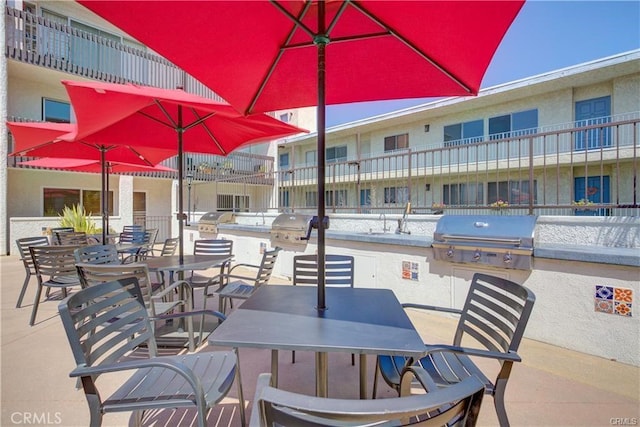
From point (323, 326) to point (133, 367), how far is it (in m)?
0.89

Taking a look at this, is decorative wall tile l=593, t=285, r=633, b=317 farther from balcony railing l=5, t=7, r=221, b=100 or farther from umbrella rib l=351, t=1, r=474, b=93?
balcony railing l=5, t=7, r=221, b=100

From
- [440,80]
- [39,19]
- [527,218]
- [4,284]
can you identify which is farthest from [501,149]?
[39,19]

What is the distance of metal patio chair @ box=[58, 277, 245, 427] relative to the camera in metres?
1.50

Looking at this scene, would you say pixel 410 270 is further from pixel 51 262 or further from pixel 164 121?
pixel 51 262

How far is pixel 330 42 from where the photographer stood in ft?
6.71

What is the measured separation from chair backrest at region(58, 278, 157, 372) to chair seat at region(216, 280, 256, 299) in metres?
1.42

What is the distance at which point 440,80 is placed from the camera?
8.26 feet

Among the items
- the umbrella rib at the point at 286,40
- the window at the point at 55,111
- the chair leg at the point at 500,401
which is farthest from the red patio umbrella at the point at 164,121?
the window at the point at 55,111

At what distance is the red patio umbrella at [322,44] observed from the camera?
1.83m

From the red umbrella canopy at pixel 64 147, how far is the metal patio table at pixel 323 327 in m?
3.38

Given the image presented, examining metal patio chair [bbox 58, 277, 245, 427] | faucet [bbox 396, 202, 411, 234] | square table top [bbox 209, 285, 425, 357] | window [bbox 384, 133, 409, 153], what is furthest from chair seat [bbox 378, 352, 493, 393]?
window [bbox 384, 133, 409, 153]

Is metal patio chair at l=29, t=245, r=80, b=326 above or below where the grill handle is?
below

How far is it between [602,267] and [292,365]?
288cm

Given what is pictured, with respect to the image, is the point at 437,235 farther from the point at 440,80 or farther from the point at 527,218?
the point at 440,80
